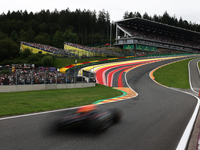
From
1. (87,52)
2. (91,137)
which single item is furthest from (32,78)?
(87,52)

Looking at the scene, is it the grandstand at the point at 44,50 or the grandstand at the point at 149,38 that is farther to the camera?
the grandstand at the point at 149,38

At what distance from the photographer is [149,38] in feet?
298

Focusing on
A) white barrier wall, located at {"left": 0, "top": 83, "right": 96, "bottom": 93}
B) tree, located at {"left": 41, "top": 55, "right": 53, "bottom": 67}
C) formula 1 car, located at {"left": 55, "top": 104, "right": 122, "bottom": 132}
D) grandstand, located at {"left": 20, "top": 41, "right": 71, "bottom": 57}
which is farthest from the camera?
grandstand, located at {"left": 20, "top": 41, "right": 71, "bottom": 57}

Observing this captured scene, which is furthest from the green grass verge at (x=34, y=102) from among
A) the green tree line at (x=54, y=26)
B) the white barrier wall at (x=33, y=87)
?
the green tree line at (x=54, y=26)

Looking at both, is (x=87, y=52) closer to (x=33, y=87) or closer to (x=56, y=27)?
(x=33, y=87)

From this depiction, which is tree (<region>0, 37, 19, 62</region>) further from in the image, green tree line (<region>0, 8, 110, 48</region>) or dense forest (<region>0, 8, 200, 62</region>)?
green tree line (<region>0, 8, 110, 48</region>)

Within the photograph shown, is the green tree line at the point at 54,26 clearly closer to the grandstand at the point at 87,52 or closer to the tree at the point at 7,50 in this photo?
the grandstand at the point at 87,52

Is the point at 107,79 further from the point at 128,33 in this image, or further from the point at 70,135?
the point at 128,33

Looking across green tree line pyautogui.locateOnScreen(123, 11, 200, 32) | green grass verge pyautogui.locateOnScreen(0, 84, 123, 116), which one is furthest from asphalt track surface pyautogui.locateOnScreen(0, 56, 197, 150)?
green tree line pyautogui.locateOnScreen(123, 11, 200, 32)

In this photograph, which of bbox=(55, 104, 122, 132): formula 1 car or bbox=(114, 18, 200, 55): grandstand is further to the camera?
bbox=(114, 18, 200, 55): grandstand

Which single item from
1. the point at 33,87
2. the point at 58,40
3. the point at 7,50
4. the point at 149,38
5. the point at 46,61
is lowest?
the point at 33,87

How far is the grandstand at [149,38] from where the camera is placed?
83.2 meters

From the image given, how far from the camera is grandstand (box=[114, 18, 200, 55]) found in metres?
83.2

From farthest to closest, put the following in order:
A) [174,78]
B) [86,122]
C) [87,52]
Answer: [87,52] → [174,78] → [86,122]
